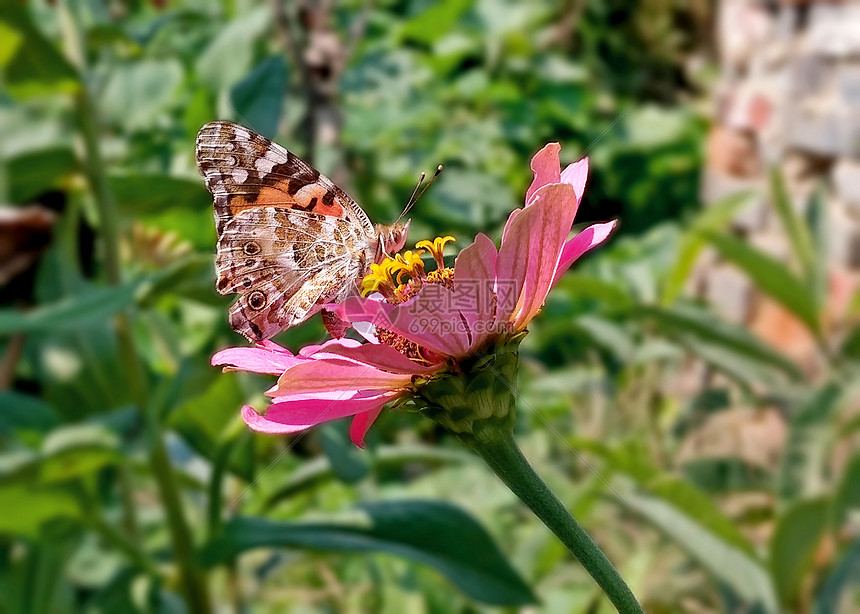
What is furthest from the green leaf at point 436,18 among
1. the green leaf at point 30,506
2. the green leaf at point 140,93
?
the green leaf at point 30,506

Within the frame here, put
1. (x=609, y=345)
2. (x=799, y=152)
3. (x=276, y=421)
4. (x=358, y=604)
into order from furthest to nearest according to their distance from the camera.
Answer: (x=799, y=152) < (x=609, y=345) < (x=358, y=604) < (x=276, y=421)

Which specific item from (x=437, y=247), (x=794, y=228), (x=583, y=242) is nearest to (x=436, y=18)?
(x=794, y=228)

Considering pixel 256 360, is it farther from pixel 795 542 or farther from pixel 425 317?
pixel 795 542

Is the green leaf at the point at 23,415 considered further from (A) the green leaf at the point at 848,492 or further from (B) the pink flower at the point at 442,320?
(A) the green leaf at the point at 848,492

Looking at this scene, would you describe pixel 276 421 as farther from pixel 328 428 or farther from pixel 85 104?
pixel 85 104

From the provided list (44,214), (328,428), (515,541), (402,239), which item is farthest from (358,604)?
(402,239)

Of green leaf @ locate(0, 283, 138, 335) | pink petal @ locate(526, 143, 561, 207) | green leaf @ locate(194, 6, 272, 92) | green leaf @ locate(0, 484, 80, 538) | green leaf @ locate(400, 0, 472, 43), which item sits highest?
green leaf @ locate(400, 0, 472, 43)

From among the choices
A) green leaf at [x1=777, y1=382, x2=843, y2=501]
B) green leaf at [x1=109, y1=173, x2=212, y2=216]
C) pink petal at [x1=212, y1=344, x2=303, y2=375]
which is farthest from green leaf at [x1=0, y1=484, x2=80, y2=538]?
green leaf at [x1=777, y1=382, x2=843, y2=501]

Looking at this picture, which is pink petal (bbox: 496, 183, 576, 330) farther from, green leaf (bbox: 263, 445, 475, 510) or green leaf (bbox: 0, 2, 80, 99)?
green leaf (bbox: 0, 2, 80, 99)
